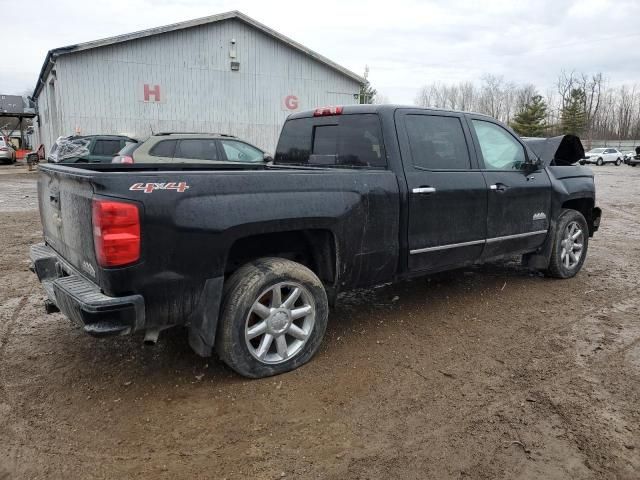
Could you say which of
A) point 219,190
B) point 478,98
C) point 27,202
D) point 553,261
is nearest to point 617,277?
point 553,261

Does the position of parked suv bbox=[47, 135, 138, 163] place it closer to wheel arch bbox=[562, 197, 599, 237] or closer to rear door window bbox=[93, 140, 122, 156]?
rear door window bbox=[93, 140, 122, 156]

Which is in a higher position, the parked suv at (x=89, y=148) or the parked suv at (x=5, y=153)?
the parked suv at (x=89, y=148)

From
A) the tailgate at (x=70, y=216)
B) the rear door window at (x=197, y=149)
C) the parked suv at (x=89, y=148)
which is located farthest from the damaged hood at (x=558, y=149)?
the parked suv at (x=89, y=148)

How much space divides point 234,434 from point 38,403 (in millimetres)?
1290

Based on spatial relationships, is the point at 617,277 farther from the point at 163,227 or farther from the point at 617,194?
the point at 617,194

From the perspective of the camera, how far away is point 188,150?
9555mm

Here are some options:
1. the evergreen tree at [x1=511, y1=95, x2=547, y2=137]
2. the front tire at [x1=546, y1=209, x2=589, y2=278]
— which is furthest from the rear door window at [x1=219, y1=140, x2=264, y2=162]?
the evergreen tree at [x1=511, y1=95, x2=547, y2=137]

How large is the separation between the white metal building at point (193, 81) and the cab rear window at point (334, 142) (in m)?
13.5

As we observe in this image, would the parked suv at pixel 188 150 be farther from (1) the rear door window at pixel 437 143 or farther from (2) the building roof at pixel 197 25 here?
(2) the building roof at pixel 197 25

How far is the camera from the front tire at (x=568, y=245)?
5.71 m

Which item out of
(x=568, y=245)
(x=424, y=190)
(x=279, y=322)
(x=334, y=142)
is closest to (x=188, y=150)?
(x=334, y=142)

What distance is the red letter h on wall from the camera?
62.9 ft

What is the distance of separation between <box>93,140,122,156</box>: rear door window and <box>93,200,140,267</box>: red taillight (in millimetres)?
13001

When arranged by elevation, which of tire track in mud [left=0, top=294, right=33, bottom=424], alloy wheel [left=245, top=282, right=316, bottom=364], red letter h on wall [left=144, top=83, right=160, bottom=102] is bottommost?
tire track in mud [left=0, top=294, right=33, bottom=424]
